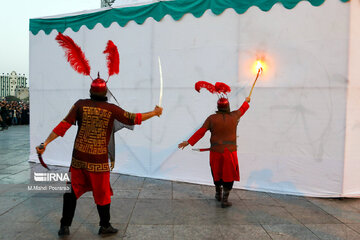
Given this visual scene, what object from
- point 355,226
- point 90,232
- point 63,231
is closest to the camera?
point 63,231

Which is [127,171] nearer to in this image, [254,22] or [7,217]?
[7,217]

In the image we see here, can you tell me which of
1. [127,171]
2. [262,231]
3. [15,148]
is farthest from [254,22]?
[15,148]

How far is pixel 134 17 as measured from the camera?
582 cm

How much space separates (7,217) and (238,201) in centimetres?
341

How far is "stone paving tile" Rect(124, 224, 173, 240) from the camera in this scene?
3.22 meters

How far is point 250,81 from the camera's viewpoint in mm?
5137

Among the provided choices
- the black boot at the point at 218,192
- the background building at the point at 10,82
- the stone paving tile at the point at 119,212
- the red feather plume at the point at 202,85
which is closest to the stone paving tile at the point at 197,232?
the stone paving tile at the point at 119,212

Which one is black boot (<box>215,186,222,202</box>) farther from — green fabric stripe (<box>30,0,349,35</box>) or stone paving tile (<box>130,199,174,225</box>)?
green fabric stripe (<box>30,0,349,35</box>)

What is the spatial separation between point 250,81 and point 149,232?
3.22 m

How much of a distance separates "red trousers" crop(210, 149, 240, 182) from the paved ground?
1.53 ft

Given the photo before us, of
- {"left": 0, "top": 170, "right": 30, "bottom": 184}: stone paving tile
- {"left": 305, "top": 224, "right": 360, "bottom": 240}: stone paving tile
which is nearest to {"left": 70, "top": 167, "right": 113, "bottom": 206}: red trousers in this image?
{"left": 305, "top": 224, "right": 360, "bottom": 240}: stone paving tile

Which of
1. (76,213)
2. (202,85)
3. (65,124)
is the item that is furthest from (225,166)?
(65,124)

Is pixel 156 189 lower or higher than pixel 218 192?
lower

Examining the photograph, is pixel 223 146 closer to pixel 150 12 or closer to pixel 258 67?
pixel 258 67
